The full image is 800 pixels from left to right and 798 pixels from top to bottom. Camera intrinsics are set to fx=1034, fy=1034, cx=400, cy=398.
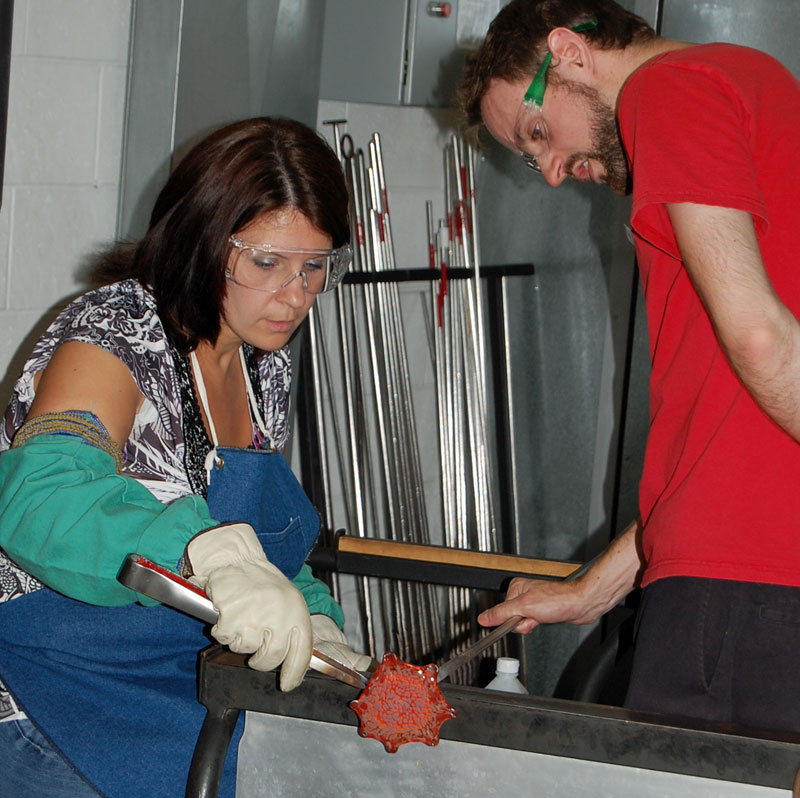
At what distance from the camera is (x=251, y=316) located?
1.30m

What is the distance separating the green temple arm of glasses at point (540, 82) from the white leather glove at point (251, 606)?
0.66 meters

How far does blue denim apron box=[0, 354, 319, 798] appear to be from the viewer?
3.50ft

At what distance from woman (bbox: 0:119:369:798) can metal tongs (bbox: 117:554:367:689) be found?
0.06 feet

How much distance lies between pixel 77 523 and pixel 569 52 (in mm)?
779

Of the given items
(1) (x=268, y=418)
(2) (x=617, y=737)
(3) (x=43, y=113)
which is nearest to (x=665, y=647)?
(2) (x=617, y=737)

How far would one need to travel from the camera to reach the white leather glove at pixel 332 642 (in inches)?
50.3

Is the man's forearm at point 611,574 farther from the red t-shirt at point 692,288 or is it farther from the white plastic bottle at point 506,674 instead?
the red t-shirt at point 692,288

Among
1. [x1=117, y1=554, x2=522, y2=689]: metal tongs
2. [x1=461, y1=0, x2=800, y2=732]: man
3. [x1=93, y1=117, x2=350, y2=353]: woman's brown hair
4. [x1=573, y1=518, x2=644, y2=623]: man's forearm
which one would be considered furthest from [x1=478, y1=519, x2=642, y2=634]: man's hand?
[x1=93, y1=117, x2=350, y2=353]: woman's brown hair

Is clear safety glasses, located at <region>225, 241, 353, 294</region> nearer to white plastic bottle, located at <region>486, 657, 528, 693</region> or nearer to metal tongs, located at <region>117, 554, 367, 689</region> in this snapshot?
metal tongs, located at <region>117, 554, 367, 689</region>

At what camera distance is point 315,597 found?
56.0 inches

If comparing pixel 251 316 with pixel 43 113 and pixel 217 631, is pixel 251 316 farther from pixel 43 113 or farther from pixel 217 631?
pixel 43 113

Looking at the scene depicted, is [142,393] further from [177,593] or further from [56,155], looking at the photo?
[56,155]

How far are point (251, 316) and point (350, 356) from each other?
4.42 feet

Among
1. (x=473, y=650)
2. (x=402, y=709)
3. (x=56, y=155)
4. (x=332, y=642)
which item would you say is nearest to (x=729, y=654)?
(x=473, y=650)
